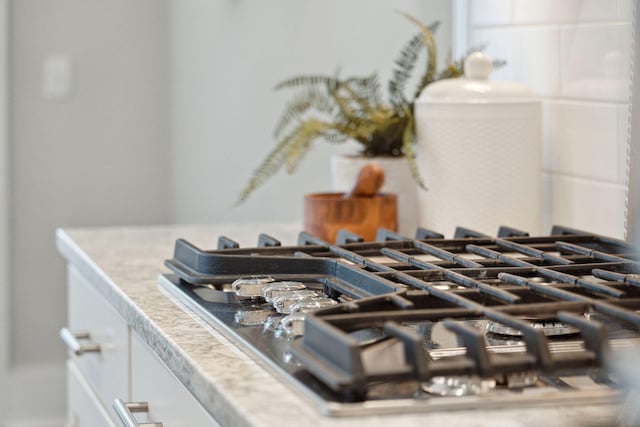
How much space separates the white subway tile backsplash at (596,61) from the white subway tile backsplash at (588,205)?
14 centimetres

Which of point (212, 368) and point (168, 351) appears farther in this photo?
point (168, 351)

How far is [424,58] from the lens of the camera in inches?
108

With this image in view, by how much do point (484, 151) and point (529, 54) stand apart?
282mm

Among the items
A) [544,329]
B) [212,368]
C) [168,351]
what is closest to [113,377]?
[168,351]

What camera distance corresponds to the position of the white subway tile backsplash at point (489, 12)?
1854 millimetres

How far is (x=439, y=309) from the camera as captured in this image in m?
0.83

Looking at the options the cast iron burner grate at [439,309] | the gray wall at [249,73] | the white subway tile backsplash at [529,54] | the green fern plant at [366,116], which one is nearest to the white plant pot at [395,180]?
the green fern plant at [366,116]

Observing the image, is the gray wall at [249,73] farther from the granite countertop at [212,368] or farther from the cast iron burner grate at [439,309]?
the cast iron burner grate at [439,309]

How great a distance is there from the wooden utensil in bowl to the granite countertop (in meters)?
0.25

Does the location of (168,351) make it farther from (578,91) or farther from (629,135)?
(578,91)

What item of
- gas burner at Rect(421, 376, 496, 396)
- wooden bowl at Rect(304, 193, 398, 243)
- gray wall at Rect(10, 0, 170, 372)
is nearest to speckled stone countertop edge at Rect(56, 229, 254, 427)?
gas burner at Rect(421, 376, 496, 396)

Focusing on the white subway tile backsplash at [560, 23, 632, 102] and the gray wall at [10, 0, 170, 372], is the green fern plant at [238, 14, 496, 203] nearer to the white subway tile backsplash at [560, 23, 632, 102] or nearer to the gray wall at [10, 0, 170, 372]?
the white subway tile backsplash at [560, 23, 632, 102]

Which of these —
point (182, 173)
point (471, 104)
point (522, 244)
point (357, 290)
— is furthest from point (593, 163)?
point (182, 173)

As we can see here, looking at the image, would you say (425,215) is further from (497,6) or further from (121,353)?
(121,353)
